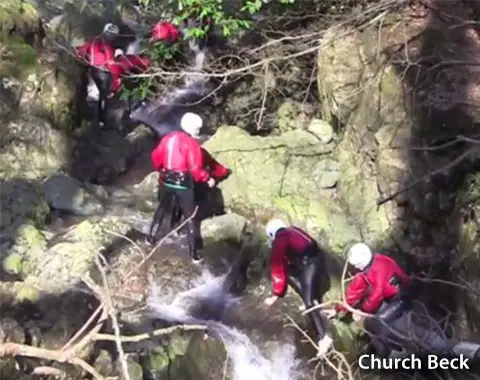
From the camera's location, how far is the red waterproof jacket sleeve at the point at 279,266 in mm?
8055

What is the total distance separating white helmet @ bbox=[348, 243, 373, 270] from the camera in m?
7.61

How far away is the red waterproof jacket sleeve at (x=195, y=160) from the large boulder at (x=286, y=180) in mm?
1682

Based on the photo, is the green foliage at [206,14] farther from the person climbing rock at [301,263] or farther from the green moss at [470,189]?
the green moss at [470,189]

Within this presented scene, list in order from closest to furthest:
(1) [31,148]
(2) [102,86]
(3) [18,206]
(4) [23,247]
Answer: (4) [23,247] → (3) [18,206] → (1) [31,148] → (2) [102,86]

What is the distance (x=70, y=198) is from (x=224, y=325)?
128 inches

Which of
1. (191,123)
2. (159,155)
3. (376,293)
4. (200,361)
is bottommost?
(200,361)

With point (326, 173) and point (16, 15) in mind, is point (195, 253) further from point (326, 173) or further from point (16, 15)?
point (16, 15)

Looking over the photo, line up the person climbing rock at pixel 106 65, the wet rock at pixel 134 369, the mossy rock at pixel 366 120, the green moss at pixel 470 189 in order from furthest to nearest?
the person climbing rock at pixel 106 65
the mossy rock at pixel 366 120
the green moss at pixel 470 189
the wet rock at pixel 134 369

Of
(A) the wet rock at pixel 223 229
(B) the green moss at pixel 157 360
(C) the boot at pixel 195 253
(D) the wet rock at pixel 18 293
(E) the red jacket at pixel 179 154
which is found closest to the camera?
(B) the green moss at pixel 157 360

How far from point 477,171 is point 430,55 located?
185cm

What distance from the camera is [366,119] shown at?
34.7ft

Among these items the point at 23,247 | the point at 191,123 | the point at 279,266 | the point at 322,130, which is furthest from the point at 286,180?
the point at 23,247

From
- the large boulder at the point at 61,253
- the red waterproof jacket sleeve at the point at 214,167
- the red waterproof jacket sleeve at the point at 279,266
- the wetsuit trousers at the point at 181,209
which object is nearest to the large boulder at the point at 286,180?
the red waterproof jacket sleeve at the point at 214,167

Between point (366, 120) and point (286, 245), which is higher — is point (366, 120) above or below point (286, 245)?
above
